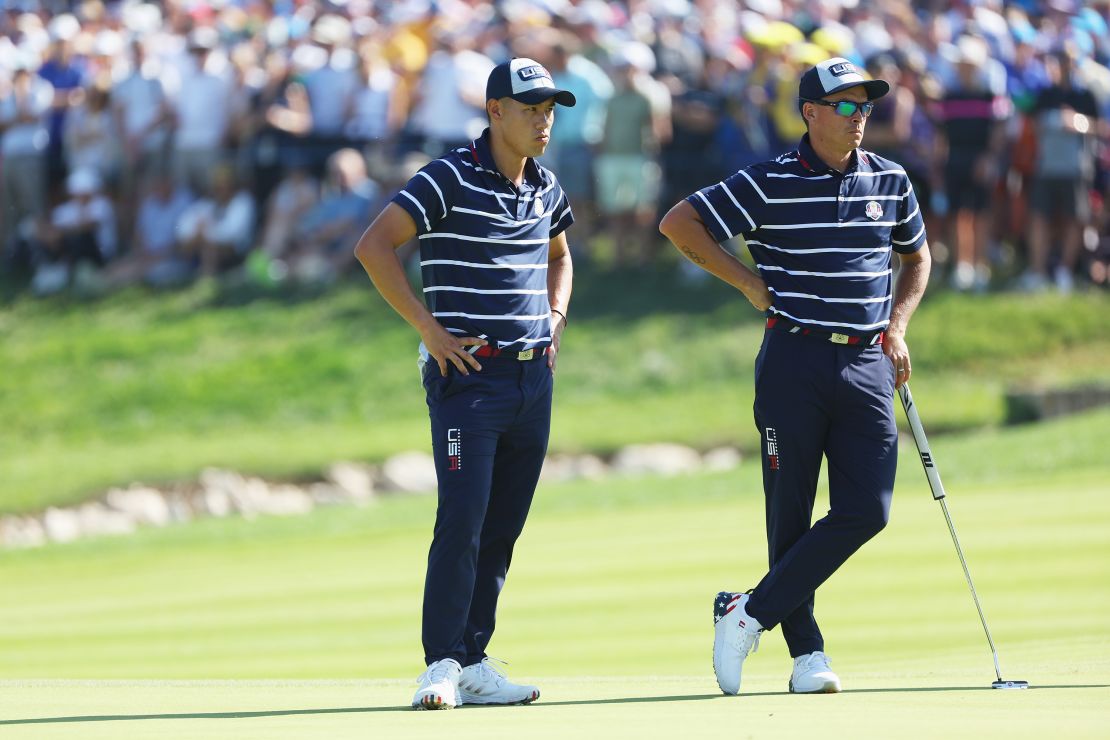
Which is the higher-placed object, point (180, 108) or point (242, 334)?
point (180, 108)

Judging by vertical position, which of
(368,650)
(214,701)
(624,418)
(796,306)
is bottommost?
(624,418)

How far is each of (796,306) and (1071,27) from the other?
1383cm

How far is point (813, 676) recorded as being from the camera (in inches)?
248

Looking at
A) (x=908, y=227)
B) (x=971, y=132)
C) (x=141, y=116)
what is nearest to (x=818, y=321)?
(x=908, y=227)

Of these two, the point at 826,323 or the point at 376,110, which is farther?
the point at 376,110

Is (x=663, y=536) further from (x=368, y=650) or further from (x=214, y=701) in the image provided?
(x=214, y=701)

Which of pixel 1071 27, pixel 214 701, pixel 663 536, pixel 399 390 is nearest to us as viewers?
pixel 214 701

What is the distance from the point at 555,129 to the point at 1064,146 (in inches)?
205

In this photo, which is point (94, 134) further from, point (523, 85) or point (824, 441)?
point (824, 441)

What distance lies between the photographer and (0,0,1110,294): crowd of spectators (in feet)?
62.0

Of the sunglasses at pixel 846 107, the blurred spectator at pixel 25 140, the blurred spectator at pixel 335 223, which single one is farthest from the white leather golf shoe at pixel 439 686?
the blurred spectator at pixel 25 140

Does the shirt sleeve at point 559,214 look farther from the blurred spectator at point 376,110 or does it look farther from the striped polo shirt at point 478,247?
the blurred spectator at point 376,110

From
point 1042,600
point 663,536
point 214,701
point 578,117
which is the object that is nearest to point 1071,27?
point 578,117

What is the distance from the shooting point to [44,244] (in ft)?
76.1
